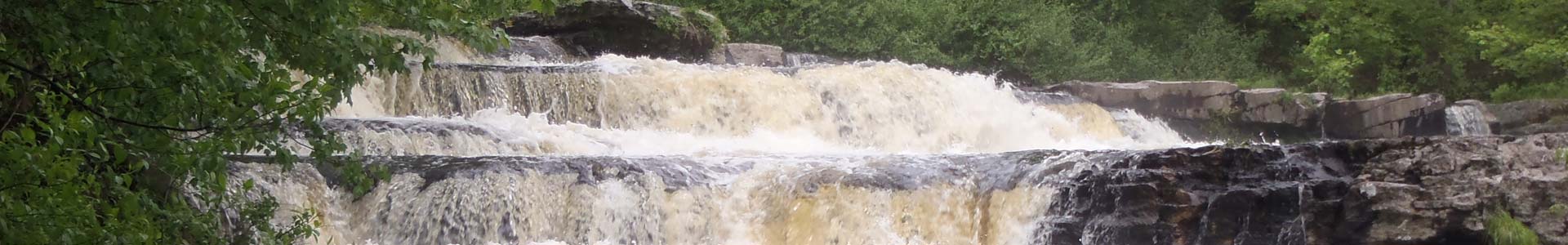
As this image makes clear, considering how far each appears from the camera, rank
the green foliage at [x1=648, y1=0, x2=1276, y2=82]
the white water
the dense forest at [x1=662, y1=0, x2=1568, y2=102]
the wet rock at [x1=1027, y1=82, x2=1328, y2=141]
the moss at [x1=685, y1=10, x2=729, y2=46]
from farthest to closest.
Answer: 1. the green foliage at [x1=648, y1=0, x2=1276, y2=82]
2. the dense forest at [x1=662, y1=0, x2=1568, y2=102]
3. the moss at [x1=685, y1=10, x2=729, y2=46]
4. the wet rock at [x1=1027, y1=82, x2=1328, y2=141]
5. the white water

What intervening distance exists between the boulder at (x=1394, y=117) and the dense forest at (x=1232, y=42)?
97.4 inches

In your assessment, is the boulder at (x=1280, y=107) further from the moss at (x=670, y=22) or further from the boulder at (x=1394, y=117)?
the moss at (x=670, y=22)

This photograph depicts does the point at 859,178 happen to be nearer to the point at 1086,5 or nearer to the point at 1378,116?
the point at 1378,116

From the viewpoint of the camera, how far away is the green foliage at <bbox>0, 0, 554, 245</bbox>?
4.09m

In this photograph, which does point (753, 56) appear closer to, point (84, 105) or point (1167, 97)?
point (1167, 97)

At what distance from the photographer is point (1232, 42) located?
960 inches

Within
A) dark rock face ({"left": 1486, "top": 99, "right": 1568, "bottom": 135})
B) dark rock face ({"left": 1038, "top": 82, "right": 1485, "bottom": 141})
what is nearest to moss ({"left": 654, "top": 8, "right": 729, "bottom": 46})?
dark rock face ({"left": 1038, "top": 82, "right": 1485, "bottom": 141})

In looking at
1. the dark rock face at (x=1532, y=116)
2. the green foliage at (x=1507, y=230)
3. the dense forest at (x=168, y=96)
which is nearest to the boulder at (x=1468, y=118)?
the dark rock face at (x=1532, y=116)

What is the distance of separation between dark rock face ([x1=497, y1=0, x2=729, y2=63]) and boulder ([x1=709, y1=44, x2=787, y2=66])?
21.0 inches

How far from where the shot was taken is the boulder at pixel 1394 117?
17672mm

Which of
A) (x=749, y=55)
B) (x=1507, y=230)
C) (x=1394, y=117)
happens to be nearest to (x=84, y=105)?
(x=1507, y=230)

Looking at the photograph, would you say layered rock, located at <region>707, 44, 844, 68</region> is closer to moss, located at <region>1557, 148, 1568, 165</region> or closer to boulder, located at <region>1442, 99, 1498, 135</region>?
boulder, located at <region>1442, 99, 1498, 135</region>

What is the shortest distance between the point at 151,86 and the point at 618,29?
45.6 ft

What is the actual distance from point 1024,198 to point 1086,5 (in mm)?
16883
